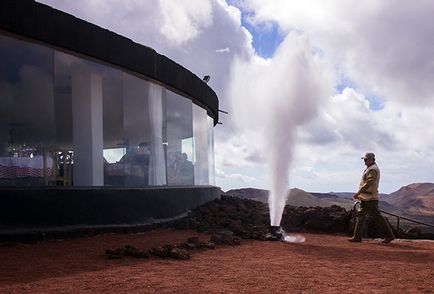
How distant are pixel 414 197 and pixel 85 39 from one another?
232 feet

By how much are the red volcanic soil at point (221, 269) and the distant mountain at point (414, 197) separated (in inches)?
2223

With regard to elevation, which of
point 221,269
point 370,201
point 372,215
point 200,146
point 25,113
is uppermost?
point 25,113

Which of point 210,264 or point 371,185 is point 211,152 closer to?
point 371,185

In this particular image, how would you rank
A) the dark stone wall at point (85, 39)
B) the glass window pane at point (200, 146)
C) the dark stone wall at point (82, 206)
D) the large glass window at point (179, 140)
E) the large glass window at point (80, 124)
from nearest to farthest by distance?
the dark stone wall at point (82, 206)
the dark stone wall at point (85, 39)
the large glass window at point (80, 124)
the large glass window at point (179, 140)
the glass window pane at point (200, 146)

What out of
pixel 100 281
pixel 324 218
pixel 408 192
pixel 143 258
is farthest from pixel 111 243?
pixel 408 192

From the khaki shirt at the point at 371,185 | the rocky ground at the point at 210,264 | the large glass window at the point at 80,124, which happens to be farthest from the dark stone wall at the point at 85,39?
the khaki shirt at the point at 371,185

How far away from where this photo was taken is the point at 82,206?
10.2 m

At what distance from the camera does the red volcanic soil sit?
5.69 m

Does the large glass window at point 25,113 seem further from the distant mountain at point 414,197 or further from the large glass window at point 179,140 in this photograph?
the distant mountain at point 414,197

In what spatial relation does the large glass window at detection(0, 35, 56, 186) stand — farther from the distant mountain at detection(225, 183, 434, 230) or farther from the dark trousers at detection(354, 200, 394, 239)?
the distant mountain at detection(225, 183, 434, 230)

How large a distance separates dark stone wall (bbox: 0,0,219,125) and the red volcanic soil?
391cm

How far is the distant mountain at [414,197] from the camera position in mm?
64062

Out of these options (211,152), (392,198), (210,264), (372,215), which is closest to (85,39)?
(210,264)

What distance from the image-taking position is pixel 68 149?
10.5 meters
